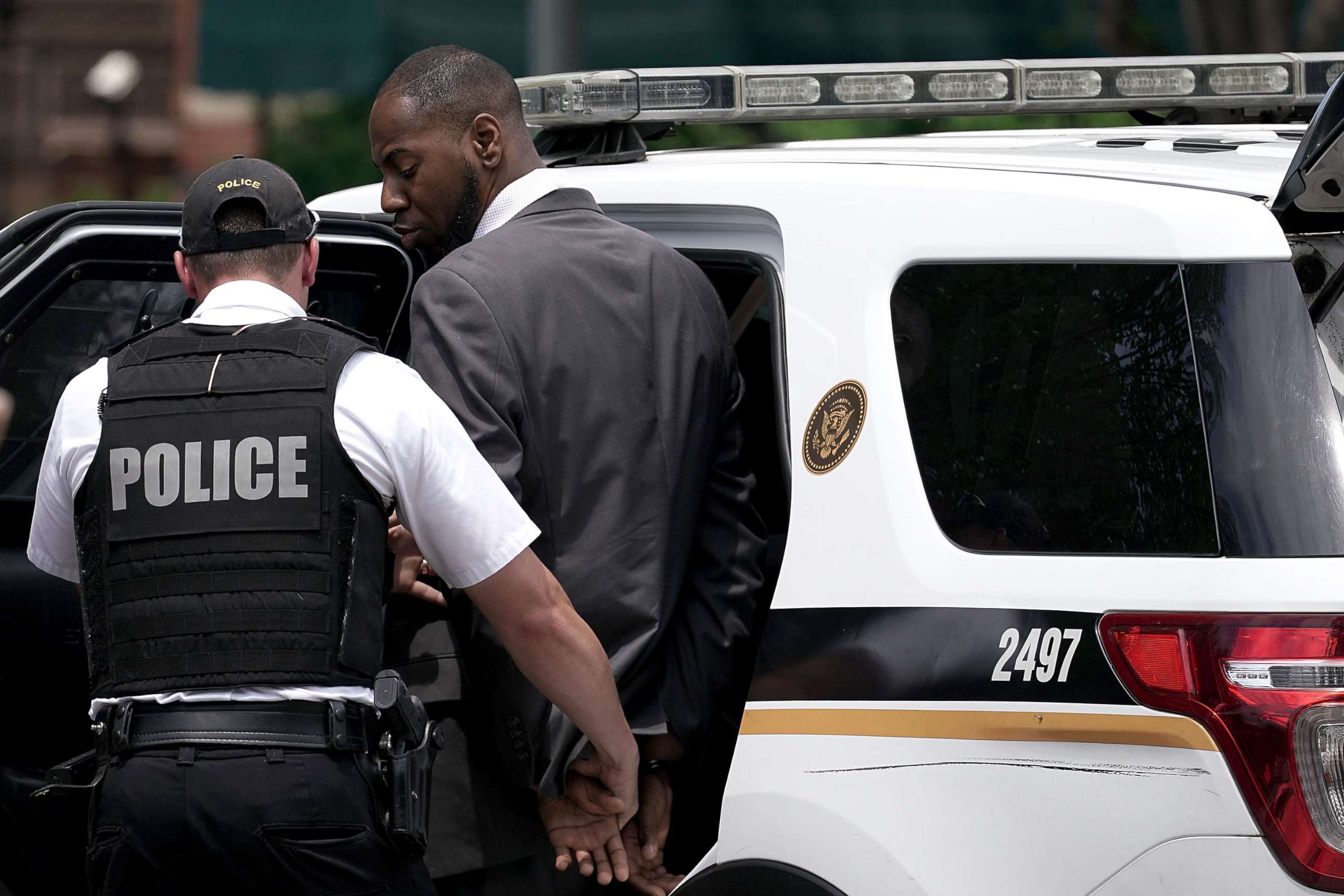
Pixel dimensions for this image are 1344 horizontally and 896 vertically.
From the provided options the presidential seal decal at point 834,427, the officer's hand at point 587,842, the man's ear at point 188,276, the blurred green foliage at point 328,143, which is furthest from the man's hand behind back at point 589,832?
the blurred green foliage at point 328,143

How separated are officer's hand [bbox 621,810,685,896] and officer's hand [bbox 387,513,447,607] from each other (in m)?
0.52

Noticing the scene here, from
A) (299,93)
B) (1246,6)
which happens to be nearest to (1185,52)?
(1246,6)

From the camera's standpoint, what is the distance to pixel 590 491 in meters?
2.57

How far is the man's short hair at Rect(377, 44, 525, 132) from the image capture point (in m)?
3.05

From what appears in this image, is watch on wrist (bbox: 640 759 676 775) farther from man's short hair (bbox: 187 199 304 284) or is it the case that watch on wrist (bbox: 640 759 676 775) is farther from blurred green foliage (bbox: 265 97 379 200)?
blurred green foliage (bbox: 265 97 379 200)

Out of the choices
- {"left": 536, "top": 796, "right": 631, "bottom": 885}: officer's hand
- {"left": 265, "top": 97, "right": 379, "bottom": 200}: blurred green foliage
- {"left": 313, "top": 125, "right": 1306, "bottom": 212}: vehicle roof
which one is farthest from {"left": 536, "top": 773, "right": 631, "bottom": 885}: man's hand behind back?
{"left": 265, "top": 97, "right": 379, "bottom": 200}: blurred green foliage

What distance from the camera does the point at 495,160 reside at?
121 inches

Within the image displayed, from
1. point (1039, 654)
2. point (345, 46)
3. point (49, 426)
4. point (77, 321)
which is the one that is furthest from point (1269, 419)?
point (345, 46)

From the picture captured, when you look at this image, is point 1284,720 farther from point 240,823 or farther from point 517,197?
point 517,197

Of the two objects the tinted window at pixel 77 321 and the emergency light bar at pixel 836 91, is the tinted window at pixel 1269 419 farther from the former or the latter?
the tinted window at pixel 77 321

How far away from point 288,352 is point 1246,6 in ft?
25.5

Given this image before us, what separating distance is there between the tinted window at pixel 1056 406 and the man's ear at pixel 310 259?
0.96m

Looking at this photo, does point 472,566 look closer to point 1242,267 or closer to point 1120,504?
point 1120,504

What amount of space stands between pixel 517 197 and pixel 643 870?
1.26 metres
